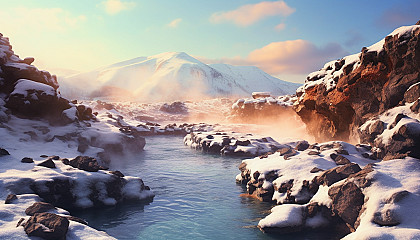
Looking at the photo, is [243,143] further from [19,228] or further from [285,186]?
[19,228]

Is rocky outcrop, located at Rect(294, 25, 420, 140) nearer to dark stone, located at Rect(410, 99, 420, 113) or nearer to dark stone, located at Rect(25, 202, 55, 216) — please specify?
dark stone, located at Rect(410, 99, 420, 113)

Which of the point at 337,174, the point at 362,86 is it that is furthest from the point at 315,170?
the point at 362,86

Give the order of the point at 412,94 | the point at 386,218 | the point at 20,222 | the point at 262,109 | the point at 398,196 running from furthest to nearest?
the point at 262,109 → the point at 412,94 → the point at 398,196 → the point at 386,218 → the point at 20,222

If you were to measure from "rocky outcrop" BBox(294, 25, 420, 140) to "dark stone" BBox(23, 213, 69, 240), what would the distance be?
20.1 metres

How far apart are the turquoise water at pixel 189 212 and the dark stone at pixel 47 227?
4.47 metres

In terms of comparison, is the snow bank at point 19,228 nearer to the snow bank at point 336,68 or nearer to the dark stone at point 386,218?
the dark stone at point 386,218

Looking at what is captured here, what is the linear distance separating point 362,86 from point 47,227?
91.0 feet

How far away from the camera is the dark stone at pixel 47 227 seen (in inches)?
409

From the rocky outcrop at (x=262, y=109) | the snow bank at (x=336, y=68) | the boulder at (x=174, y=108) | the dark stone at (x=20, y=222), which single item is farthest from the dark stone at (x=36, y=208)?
the boulder at (x=174, y=108)

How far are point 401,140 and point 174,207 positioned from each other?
14.0m

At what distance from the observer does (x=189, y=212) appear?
18453mm

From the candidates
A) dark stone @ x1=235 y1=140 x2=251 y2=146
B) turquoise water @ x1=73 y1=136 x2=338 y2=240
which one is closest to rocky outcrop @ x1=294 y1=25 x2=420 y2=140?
dark stone @ x1=235 y1=140 x2=251 y2=146

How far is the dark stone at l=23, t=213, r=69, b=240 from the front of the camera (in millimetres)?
10383

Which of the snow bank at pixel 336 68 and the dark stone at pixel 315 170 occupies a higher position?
the snow bank at pixel 336 68
